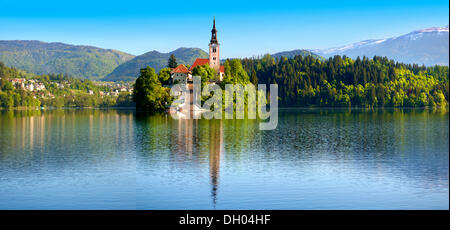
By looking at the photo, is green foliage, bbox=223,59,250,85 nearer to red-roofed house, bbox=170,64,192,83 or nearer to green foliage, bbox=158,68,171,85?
green foliage, bbox=158,68,171,85

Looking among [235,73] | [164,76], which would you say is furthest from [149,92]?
[235,73]

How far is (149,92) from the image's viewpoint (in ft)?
364

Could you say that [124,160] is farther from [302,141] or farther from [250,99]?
[250,99]

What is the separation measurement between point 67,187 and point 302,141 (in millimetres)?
25722

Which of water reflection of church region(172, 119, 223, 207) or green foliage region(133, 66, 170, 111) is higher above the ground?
green foliage region(133, 66, 170, 111)

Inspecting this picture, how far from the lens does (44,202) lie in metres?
19.3

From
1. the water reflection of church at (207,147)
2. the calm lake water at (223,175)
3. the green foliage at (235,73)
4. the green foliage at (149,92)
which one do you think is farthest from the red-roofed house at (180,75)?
the calm lake water at (223,175)

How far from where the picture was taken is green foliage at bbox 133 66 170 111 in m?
111

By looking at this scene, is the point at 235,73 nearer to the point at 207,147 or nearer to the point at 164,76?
the point at 164,76

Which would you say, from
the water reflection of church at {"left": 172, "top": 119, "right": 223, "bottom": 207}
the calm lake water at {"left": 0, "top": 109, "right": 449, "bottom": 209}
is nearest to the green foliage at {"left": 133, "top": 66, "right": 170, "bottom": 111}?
the water reflection of church at {"left": 172, "top": 119, "right": 223, "bottom": 207}

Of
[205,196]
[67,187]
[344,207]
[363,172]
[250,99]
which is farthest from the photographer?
[250,99]

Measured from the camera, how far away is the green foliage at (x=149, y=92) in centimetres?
11062

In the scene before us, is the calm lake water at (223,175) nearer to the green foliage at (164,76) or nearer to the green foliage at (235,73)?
the green foliage at (235,73)
